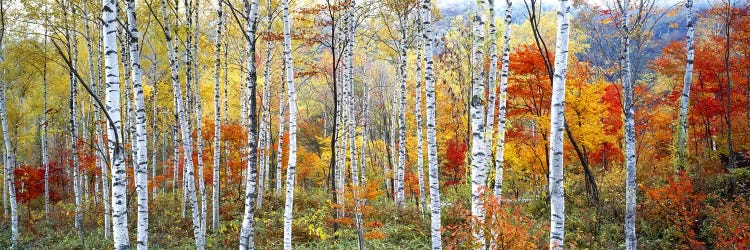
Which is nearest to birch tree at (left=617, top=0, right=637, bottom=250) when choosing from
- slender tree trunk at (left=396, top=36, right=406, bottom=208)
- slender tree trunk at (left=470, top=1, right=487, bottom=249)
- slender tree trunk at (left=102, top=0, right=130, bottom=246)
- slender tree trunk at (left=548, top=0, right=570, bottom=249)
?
slender tree trunk at (left=470, top=1, right=487, bottom=249)

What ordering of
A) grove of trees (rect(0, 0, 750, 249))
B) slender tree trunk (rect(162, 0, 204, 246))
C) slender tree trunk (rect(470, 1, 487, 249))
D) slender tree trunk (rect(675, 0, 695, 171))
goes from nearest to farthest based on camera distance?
slender tree trunk (rect(470, 1, 487, 249)) < grove of trees (rect(0, 0, 750, 249)) < slender tree trunk (rect(162, 0, 204, 246)) < slender tree trunk (rect(675, 0, 695, 171))

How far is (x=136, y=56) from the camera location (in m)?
5.45

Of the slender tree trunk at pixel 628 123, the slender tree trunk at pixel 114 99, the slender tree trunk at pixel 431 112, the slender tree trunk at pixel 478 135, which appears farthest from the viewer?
the slender tree trunk at pixel 628 123

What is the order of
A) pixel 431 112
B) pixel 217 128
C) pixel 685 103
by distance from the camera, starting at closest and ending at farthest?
1. pixel 431 112
2. pixel 217 128
3. pixel 685 103

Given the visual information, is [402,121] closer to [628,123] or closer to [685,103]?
[628,123]

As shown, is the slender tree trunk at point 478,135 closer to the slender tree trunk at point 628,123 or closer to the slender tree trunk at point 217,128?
the slender tree trunk at point 628,123

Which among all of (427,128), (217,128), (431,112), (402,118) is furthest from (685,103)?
(217,128)

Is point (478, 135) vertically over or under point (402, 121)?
under

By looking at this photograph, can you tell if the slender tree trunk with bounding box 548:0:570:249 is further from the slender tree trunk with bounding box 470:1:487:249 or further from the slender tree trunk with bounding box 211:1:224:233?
the slender tree trunk with bounding box 211:1:224:233

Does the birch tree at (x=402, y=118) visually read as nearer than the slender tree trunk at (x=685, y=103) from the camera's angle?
Yes

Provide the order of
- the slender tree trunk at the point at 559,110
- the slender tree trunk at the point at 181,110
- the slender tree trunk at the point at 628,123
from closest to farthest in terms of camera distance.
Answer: the slender tree trunk at the point at 559,110, the slender tree trunk at the point at 181,110, the slender tree trunk at the point at 628,123

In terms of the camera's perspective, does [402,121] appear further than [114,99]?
Yes

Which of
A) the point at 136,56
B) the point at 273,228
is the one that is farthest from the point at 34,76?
the point at 136,56

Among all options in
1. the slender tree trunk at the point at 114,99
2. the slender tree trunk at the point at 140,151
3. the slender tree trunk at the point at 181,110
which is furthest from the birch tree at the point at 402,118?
the slender tree trunk at the point at 114,99
